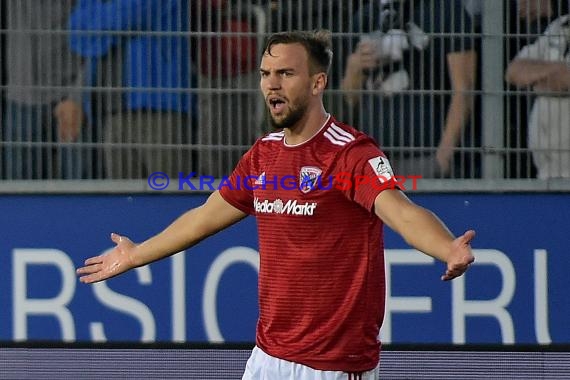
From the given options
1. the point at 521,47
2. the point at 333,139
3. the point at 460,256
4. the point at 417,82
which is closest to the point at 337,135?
the point at 333,139

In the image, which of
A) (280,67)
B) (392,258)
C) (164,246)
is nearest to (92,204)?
(392,258)

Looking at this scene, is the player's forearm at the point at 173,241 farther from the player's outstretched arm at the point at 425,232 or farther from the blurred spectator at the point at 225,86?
the blurred spectator at the point at 225,86

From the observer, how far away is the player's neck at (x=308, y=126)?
518cm

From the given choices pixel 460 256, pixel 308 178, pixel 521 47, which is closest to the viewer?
pixel 460 256

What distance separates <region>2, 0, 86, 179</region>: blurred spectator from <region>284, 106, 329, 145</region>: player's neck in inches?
116

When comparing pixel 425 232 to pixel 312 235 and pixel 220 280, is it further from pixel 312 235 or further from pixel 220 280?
pixel 220 280

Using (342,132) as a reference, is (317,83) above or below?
above

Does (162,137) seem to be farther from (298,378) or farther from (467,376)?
(298,378)

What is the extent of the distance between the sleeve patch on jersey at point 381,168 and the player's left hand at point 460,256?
1.63ft

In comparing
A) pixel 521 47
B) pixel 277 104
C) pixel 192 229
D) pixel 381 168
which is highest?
pixel 521 47

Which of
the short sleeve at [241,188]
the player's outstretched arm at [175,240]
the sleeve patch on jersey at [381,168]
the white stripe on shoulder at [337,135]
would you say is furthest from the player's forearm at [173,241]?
the sleeve patch on jersey at [381,168]

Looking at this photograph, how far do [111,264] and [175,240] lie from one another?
0.94ft

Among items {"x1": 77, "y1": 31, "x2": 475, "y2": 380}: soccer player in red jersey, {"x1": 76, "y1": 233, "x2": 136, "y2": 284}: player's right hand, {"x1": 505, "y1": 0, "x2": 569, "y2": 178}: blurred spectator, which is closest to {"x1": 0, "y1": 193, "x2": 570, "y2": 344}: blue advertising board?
{"x1": 505, "y1": 0, "x2": 569, "y2": 178}: blurred spectator

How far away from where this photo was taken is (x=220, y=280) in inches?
305
